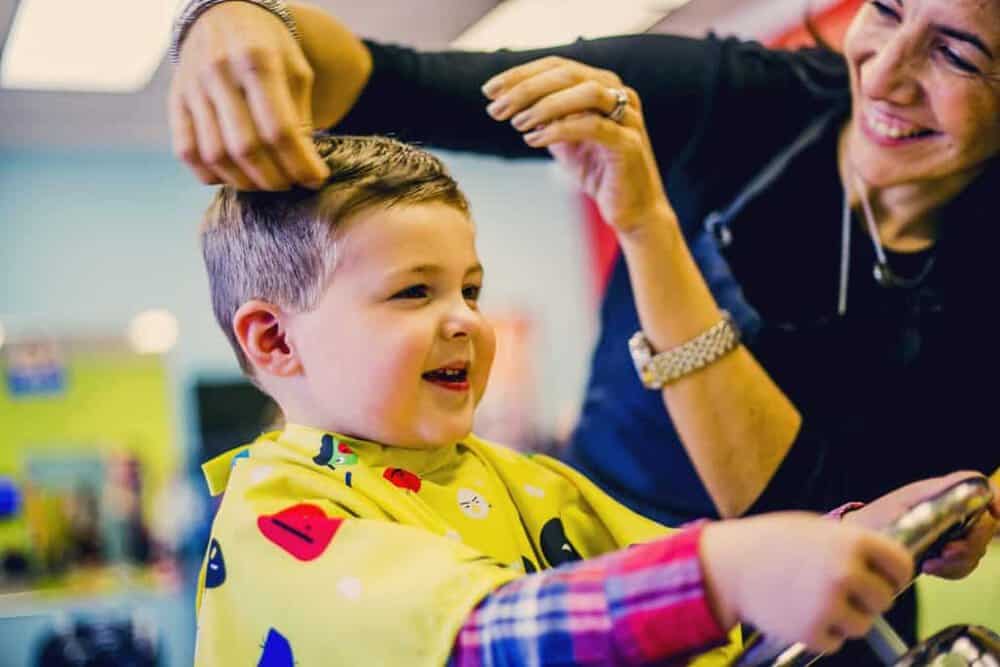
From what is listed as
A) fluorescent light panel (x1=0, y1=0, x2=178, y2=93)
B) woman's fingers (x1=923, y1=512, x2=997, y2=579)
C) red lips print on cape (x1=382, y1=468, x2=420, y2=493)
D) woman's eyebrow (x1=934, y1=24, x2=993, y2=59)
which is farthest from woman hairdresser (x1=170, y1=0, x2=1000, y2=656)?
fluorescent light panel (x1=0, y1=0, x2=178, y2=93)

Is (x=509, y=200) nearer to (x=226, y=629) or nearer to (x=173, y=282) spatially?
(x=173, y=282)

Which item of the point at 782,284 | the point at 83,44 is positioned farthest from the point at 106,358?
the point at 782,284

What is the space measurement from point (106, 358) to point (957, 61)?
12.1 ft

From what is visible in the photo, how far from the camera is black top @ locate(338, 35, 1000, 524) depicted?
2.91 feet

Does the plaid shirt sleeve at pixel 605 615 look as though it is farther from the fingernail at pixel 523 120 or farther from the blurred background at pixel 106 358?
the blurred background at pixel 106 358

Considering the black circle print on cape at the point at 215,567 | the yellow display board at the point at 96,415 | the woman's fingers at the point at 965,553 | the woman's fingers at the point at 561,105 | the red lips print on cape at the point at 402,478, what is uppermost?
the yellow display board at the point at 96,415

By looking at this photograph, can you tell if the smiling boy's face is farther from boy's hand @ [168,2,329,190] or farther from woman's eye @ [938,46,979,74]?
woman's eye @ [938,46,979,74]

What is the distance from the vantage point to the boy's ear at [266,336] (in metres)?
0.75

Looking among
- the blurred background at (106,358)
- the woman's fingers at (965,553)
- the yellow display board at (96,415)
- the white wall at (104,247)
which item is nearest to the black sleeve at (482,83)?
the woman's fingers at (965,553)

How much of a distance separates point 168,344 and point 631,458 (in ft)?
11.6

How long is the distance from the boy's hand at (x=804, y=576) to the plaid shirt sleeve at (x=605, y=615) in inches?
0.6

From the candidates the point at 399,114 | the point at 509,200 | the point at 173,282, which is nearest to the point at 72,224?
the point at 173,282

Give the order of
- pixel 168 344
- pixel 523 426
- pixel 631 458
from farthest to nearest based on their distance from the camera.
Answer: pixel 523 426 → pixel 168 344 → pixel 631 458

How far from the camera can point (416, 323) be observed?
0.70 meters
